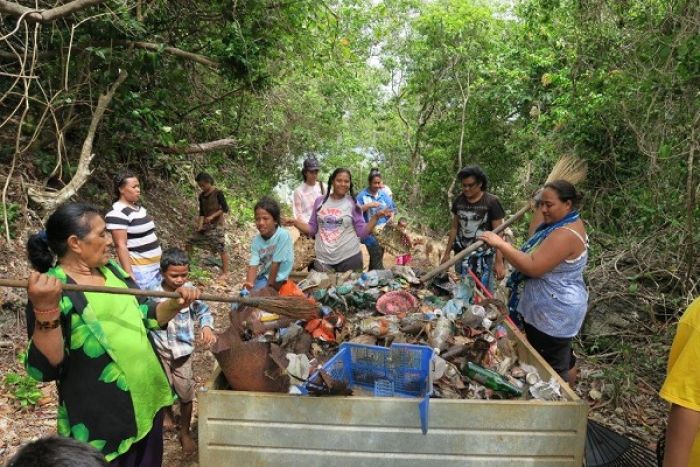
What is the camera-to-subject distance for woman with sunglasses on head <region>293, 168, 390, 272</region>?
4.38 metres

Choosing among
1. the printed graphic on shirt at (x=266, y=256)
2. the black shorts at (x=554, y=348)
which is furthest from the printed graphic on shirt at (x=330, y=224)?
the black shorts at (x=554, y=348)

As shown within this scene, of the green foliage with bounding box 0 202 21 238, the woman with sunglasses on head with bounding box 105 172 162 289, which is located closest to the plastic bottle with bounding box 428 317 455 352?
the woman with sunglasses on head with bounding box 105 172 162 289

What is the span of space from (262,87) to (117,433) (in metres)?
5.33

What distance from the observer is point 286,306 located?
2490mm

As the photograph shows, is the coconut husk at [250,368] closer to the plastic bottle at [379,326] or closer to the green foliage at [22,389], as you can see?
the plastic bottle at [379,326]

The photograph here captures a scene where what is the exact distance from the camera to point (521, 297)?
3232 mm

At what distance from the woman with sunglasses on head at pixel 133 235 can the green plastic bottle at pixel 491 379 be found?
270cm

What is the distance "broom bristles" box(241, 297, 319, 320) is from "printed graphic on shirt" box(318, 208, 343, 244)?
1799 millimetres

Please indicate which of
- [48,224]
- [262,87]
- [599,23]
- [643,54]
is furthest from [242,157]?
[48,224]

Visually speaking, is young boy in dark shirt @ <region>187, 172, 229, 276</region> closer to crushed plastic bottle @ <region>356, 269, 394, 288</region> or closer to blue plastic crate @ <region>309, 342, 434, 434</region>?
crushed plastic bottle @ <region>356, 269, 394, 288</region>

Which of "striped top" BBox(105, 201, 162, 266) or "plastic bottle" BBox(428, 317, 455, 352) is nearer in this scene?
"plastic bottle" BBox(428, 317, 455, 352)

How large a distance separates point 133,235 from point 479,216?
3.02 m

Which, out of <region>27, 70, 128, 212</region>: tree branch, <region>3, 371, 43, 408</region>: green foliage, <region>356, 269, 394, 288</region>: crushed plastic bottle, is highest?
<region>27, 70, 128, 212</region>: tree branch

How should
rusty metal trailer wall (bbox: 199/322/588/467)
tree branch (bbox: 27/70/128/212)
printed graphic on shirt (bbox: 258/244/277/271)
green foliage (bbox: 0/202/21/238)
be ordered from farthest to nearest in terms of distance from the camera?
tree branch (bbox: 27/70/128/212) < green foliage (bbox: 0/202/21/238) < printed graphic on shirt (bbox: 258/244/277/271) < rusty metal trailer wall (bbox: 199/322/588/467)
